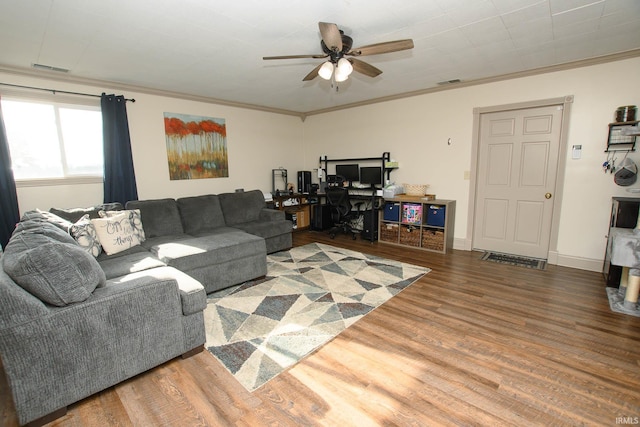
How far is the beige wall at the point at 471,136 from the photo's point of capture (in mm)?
3348

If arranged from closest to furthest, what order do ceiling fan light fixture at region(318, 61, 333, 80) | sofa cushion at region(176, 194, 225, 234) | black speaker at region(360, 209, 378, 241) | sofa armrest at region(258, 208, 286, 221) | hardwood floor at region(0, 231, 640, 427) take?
1. hardwood floor at region(0, 231, 640, 427)
2. ceiling fan light fixture at region(318, 61, 333, 80)
3. sofa cushion at region(176, 194, 225, 234)
4. sofa armrest at region(258, 208, 286, 221)
5. black speaker at region(360, 209, 378, 241)

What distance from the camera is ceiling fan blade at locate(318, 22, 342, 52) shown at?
6.64 ft

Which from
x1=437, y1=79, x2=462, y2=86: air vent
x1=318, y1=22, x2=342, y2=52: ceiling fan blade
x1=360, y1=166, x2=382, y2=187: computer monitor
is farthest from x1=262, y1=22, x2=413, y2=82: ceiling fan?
x1=360, y1=166, x2=382, y2=187: computer monitor

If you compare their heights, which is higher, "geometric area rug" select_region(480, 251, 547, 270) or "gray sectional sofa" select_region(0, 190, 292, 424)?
"gray sectional sofa" select_region(0, 190, 292, 424)

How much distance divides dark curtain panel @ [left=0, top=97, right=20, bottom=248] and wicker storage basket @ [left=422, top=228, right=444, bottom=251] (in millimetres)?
5159

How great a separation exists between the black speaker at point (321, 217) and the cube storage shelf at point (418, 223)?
3.93ft

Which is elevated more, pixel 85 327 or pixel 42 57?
pixel 42 57

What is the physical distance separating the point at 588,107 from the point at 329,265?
364cm

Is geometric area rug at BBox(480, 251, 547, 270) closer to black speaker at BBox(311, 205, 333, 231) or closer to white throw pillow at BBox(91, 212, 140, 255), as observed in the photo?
black speaker at BBox(311, 205, 333, 231)

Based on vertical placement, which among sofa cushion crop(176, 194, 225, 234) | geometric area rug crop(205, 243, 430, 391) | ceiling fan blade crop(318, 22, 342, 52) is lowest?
geometric area rug crop(205, 243, 430, 391)

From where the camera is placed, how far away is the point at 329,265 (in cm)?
385

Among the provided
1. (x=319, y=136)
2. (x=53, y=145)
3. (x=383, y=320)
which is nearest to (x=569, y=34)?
(x=383, y=320)

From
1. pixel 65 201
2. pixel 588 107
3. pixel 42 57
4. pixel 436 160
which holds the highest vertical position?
pixel 42 57

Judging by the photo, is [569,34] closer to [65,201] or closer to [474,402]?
[474,402]
